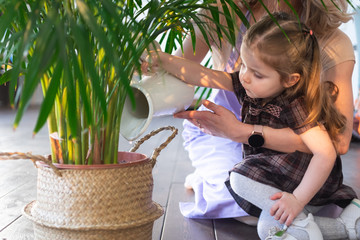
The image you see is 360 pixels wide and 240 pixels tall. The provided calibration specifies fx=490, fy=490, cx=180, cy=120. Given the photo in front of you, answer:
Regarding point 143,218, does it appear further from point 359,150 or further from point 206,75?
point 359,150

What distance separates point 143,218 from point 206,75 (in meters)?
0.49

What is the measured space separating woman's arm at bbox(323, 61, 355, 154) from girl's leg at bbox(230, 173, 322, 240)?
9.5 inches

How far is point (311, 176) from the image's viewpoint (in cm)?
133

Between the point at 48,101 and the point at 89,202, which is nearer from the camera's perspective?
the point at 48,101

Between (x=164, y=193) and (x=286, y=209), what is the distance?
76cm

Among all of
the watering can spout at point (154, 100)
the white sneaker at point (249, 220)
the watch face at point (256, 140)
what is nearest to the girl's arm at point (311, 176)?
the watch face at point (256, 140)

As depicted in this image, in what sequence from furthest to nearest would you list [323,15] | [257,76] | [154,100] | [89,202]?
[323,15]
[257,76]
[154,100]
[89,202]

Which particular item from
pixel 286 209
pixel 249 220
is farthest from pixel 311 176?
pixel 249 220

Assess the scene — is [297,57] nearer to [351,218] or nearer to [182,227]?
[351,218]

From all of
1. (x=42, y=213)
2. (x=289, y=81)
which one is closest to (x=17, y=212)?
(x=42, y=213)

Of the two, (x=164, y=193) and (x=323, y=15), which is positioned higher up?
(x=323, y=15)

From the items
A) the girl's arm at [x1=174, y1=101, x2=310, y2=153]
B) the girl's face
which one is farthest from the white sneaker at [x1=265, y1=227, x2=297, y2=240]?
the girl's face

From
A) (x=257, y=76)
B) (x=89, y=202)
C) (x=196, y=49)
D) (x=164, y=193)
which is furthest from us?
(x=164, y=193)

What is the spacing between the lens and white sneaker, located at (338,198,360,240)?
1.44 meters
